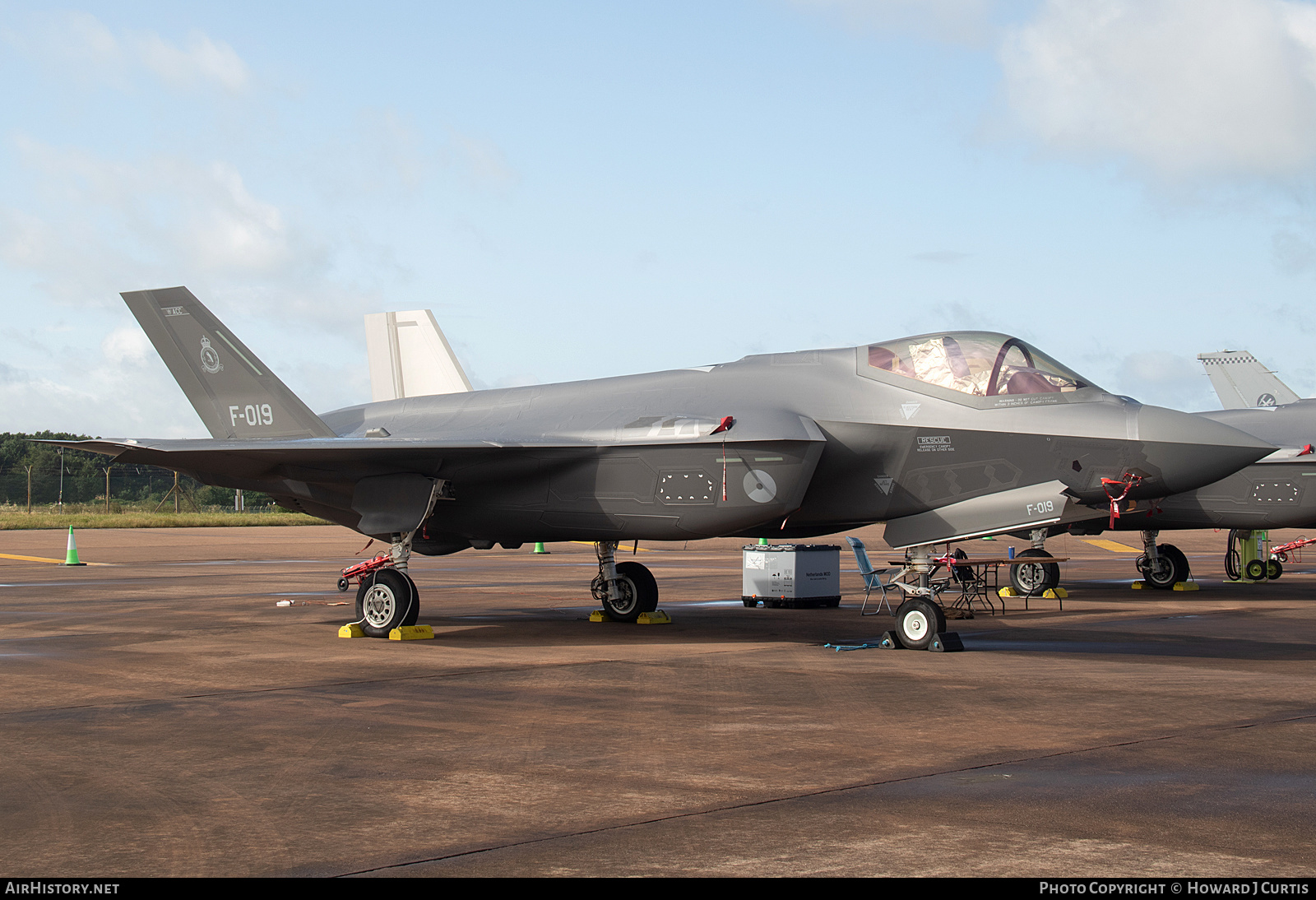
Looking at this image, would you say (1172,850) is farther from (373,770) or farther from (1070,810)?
(373,770)

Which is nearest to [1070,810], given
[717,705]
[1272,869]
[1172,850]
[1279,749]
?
[1172,850]

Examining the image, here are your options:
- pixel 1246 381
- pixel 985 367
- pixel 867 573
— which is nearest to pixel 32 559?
pixel 867 573

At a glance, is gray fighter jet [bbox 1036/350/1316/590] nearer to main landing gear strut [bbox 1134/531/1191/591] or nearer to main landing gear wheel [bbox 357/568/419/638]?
main landing gear strut [bbox 1134/531/1191/591]

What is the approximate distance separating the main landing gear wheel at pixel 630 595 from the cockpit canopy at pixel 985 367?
4.74m

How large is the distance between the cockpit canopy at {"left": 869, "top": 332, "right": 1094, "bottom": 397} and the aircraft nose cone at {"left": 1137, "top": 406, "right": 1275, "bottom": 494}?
0.97 metres

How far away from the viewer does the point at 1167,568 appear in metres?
21.8

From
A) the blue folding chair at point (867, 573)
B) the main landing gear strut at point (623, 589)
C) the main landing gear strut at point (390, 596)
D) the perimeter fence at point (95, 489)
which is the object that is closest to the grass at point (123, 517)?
the perimeter fence at point (95, 489)

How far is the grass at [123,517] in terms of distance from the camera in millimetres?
50434

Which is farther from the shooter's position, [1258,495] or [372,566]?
[1258,495]

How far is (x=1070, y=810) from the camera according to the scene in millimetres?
5215

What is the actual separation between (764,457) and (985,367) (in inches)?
94.0

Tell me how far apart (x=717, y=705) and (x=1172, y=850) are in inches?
162

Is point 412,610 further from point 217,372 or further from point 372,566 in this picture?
point 217,372

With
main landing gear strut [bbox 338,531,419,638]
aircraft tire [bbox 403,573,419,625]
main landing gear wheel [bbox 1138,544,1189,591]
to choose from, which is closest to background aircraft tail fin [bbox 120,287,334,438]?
main landing gear strut [bbox 338,531,419,638]
